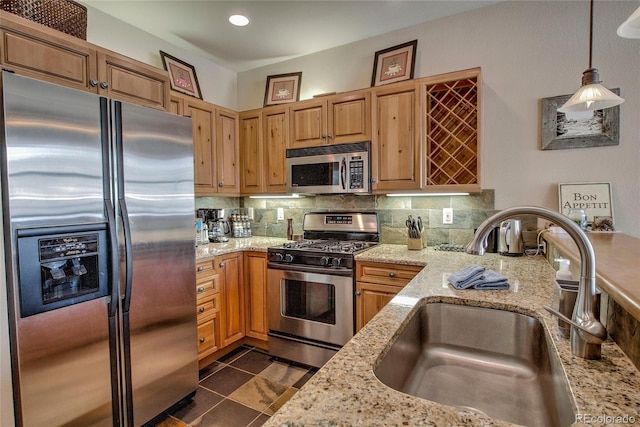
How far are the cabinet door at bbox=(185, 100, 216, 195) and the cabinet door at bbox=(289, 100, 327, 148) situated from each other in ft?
2.44

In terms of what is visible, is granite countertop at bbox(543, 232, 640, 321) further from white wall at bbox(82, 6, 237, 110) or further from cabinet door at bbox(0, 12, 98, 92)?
white wall at bbox(82, 6, 237, 110)

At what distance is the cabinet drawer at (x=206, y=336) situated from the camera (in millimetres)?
2408

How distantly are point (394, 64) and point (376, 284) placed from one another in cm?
184

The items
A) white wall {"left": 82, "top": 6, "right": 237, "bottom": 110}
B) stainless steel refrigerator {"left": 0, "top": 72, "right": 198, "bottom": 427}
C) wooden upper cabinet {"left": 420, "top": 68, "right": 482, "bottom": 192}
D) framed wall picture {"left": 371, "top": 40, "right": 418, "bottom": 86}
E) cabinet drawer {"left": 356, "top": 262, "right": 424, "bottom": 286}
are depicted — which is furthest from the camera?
framed wall picture {"left": 371, "top": 40, "right": 418, "bottom": 86}

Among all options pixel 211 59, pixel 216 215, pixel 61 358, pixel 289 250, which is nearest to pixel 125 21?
pixel 211 59

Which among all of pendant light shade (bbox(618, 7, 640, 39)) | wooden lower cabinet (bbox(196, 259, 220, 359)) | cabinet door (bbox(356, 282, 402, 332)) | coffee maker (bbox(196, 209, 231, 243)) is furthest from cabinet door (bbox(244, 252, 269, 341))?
pendant light shade (bbox(618, 7, 640, 39))

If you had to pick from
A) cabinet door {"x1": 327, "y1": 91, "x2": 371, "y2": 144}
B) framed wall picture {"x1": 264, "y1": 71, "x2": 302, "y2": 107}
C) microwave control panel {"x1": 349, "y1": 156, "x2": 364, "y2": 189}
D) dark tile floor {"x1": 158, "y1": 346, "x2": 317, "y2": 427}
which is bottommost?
dark tile floor {"x1": 158, "y1": 346, "x2": 317, "y2": 427}

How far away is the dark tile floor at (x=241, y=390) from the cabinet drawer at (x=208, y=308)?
437mm

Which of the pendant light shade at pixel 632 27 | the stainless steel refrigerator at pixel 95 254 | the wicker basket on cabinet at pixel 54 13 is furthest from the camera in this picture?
the wicker basket on cabinet at pixel 54 13

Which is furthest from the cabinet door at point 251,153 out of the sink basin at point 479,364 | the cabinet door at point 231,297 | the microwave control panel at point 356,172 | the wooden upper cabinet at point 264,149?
the sink basin at point 479,364

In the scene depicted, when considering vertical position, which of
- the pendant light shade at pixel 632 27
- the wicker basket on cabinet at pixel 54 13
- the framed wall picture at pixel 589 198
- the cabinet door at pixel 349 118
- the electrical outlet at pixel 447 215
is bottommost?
the electrical outlet at pixel 447 215

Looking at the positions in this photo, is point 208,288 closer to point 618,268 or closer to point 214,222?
point 214,222

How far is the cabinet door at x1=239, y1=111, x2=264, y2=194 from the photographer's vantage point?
124 inches

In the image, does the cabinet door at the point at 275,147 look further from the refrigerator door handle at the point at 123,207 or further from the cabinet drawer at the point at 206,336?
the refrigerator door handle at the point at 123,207
